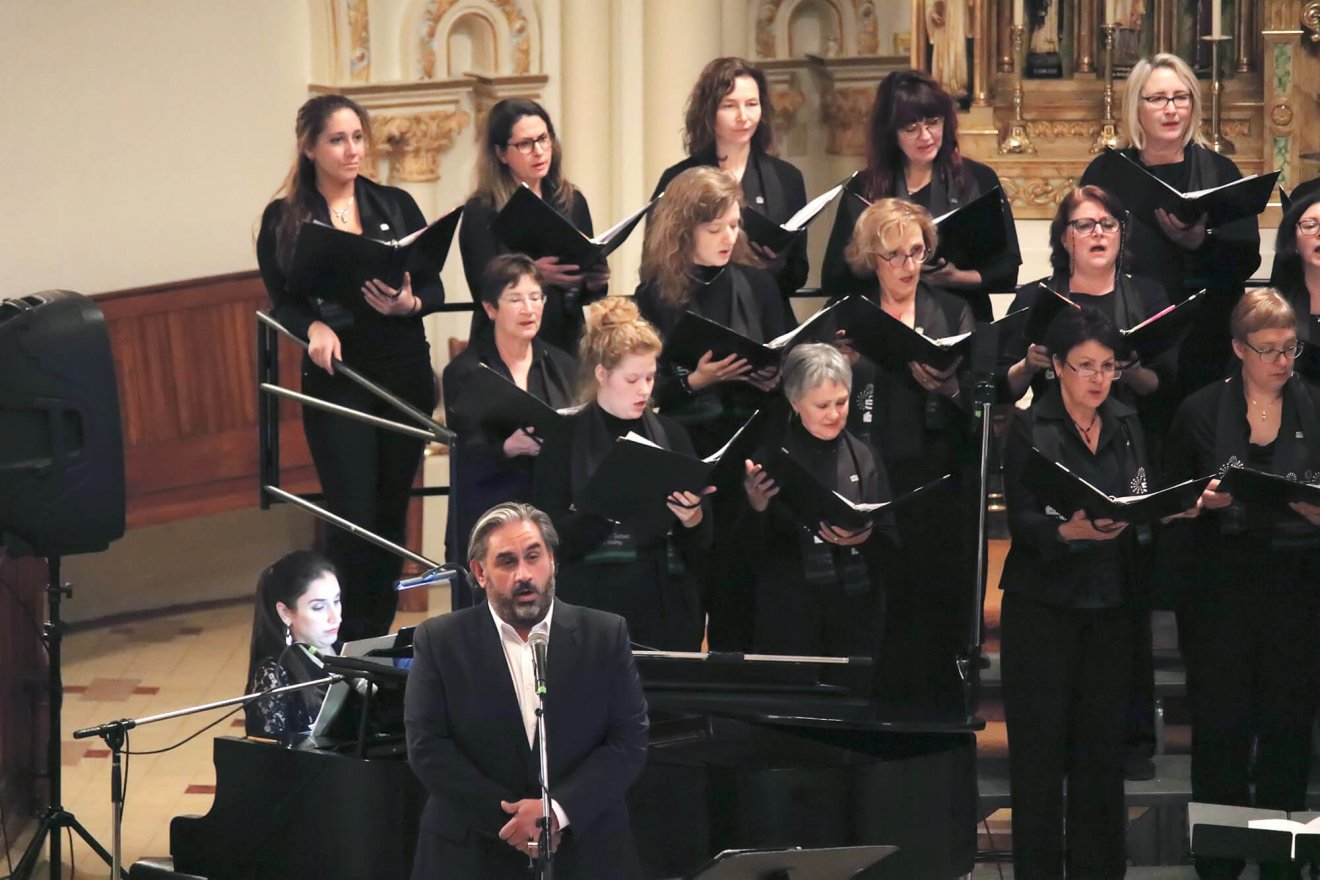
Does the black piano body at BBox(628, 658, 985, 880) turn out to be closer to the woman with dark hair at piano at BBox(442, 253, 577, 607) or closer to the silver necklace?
the woman with dark hair at piano at BBox(442, 253, 577, 607)

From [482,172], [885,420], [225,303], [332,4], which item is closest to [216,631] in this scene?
[225,303]

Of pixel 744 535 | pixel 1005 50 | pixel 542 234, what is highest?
pixel 1005 50

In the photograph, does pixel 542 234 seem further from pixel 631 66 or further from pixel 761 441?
pixel 631 66

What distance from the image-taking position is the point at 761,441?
515cm

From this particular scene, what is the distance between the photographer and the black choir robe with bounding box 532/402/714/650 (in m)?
5.14

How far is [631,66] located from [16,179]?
2443 mm

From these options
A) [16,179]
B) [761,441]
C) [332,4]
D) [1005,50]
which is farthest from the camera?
[332,4]

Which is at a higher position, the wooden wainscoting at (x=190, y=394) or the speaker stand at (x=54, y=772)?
the wooden wainscoting at (x=190, y=394)

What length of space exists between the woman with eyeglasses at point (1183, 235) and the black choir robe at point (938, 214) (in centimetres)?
30

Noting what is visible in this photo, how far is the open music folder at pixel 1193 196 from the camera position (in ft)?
17.7

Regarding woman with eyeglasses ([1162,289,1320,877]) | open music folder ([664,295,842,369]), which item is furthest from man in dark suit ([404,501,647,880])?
woman with eyeglasses ([1162,289,1320,877])

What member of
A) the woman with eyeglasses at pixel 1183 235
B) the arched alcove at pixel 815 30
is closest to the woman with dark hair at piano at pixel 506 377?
the woman with eyeglasses at pixel 1183 235

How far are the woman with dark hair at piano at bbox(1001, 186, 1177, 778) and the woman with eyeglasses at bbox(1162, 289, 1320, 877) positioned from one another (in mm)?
178

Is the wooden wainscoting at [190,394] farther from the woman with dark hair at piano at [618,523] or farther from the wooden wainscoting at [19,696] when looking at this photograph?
the woman with dark hair at piano at [618,523]
